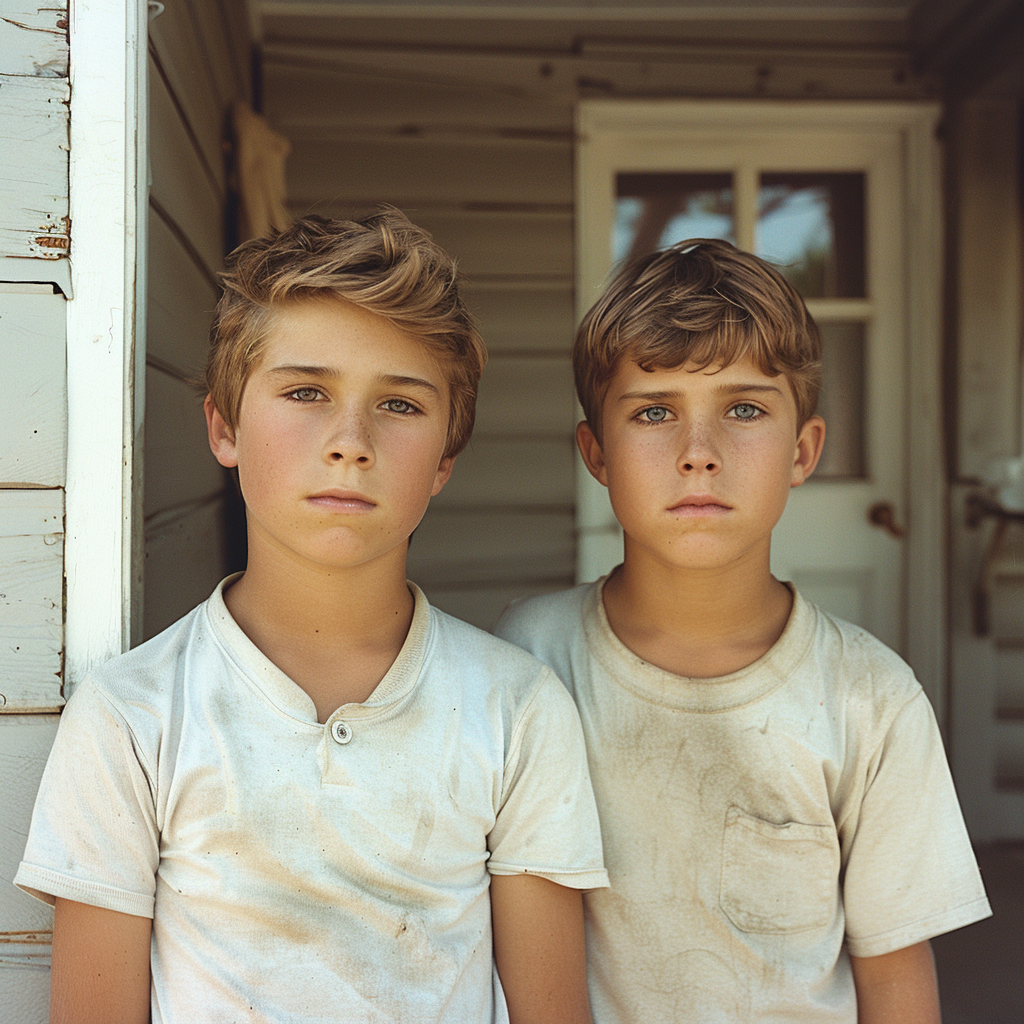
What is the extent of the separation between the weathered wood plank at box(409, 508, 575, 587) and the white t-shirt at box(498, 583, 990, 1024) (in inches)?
77.0

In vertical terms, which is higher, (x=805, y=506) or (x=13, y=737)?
(x=805, y=506)

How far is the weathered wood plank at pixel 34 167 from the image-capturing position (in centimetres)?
117

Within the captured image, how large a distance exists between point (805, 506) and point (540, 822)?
2546 mm

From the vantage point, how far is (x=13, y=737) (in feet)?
3.92

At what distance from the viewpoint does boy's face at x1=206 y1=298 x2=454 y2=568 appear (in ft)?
3.74

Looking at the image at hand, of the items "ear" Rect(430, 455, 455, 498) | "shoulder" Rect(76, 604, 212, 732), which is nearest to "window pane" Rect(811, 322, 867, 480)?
"ear" Rect(430, 455, 455, 498)

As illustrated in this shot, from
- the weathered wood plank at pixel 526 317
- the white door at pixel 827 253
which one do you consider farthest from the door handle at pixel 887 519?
the weathered wood plank at pixel 526 317

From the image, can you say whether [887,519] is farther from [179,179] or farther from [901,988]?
[179,179]

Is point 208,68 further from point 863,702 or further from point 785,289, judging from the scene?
point 863,702

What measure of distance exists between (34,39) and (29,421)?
0.48m

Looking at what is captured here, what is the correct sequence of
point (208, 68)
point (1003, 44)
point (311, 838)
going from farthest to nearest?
point (1003, 44)
point (208, 68)
point (311, 838)

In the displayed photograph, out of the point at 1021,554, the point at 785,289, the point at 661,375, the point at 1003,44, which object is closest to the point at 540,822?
the point at 661,375

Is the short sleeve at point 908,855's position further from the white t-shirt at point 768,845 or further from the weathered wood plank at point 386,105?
the weathered wood plank at point 386,105

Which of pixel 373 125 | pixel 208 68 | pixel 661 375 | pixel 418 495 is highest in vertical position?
pixel 373 125
